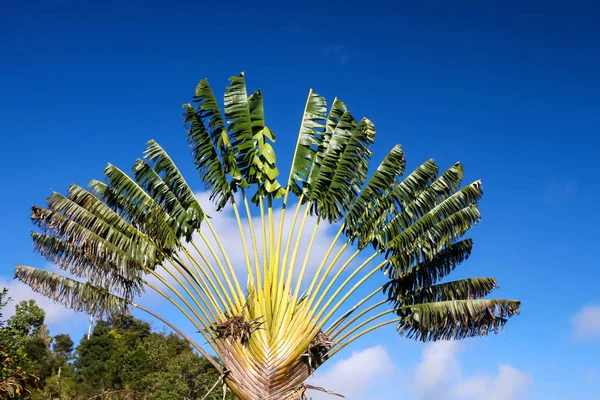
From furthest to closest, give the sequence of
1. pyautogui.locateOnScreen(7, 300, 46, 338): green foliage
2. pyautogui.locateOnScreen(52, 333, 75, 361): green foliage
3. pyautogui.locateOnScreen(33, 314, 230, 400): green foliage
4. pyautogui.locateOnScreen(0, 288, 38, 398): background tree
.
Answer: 1. pyautogui.locateOnScreen(52, 333, 75, 361): green foliage
2. pyautogui.locateOnScreen(7, 300, 46, 338): green foliage
3. pyautogui.locateOnScreen(33, 314, 230, 400): green foliage
4. pyautogui.locateOnScreen(0, 288, 38, 398): background tree

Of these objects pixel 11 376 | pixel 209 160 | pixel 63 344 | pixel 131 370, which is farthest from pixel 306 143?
pixel 63 344

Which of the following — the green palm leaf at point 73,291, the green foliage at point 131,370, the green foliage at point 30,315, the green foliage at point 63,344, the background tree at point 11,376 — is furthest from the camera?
the green foliage at point 63,344

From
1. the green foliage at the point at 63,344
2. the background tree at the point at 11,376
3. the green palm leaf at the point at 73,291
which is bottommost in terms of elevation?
the background tree at the point at 11,376

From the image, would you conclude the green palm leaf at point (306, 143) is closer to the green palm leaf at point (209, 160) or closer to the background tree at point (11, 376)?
the green palm leaf at point (209, 160)

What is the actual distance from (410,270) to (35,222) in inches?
326

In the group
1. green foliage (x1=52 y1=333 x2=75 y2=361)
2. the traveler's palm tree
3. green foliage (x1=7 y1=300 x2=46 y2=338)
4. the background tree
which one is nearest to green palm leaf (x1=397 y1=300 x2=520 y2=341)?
the traveler's palm tree

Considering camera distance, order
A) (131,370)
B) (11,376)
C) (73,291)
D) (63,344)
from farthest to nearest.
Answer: (63,344) → (131,370) → (73,291) → (11,376)

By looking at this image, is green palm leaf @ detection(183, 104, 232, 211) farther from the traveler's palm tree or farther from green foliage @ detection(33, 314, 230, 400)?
green foliage @ detection(33, 314, 230, 400)

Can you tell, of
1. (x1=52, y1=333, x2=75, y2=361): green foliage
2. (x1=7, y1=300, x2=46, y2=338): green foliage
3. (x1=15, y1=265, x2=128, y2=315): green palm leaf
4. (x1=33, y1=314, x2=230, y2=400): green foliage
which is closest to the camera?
(x1=15, y1=265, x2=128, y2=315): green palm leaf

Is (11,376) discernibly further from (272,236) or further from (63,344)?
(63,344)

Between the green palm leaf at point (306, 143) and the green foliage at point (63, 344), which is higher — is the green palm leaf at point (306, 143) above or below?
below

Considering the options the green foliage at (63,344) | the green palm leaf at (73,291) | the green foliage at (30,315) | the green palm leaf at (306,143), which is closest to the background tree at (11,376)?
the green palm leaf at (73,291)

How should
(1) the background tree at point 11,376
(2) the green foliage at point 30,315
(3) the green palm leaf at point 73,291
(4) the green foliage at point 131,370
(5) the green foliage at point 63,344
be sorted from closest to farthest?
1. (1) the background tree at point 11,376
2. (3) the green palm leaf at point 73,291
3. (4) the green foliage at point 131,370
4. (2) the green foliage at point 30,315
5. (5) the green foliage at point 63,344

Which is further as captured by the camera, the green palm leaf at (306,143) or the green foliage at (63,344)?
the green foliage at (63,344)
